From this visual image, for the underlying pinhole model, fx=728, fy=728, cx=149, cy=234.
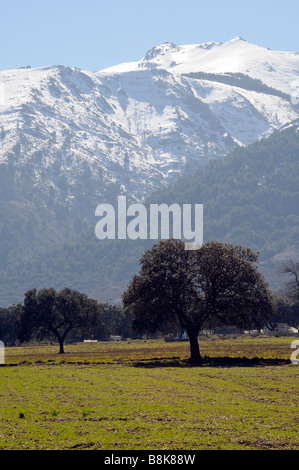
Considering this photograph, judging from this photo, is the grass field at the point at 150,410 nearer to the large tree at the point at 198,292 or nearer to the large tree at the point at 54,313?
the large tree at the point at 198,292

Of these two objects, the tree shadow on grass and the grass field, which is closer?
the grass field

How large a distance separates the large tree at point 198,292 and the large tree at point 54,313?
158 ft

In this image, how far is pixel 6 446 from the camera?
101ft

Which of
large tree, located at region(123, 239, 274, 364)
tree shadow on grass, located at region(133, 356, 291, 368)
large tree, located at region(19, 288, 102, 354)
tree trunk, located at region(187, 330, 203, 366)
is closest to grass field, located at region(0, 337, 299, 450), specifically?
tree shadow on grass, located at region(133, 356, 291, 368)

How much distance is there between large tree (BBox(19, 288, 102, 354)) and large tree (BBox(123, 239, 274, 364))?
158 feet

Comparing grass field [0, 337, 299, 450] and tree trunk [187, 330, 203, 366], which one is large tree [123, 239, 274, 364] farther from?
grass field [0, 337, 299, 450]

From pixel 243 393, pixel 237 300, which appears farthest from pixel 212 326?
pixel 243 393

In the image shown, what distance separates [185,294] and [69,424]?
161ft

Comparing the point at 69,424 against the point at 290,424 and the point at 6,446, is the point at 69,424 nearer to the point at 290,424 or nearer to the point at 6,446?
the point at 6,446

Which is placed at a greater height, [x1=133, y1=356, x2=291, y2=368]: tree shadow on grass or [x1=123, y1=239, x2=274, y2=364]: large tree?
[x1=123, y1=239, x2=274, y2=364]: large tree

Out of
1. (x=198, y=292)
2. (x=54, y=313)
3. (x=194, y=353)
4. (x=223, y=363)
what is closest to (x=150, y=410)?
(x=223, y=363)

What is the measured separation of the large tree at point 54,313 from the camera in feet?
431

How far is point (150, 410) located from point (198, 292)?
150ft

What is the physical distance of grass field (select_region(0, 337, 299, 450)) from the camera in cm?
3194
